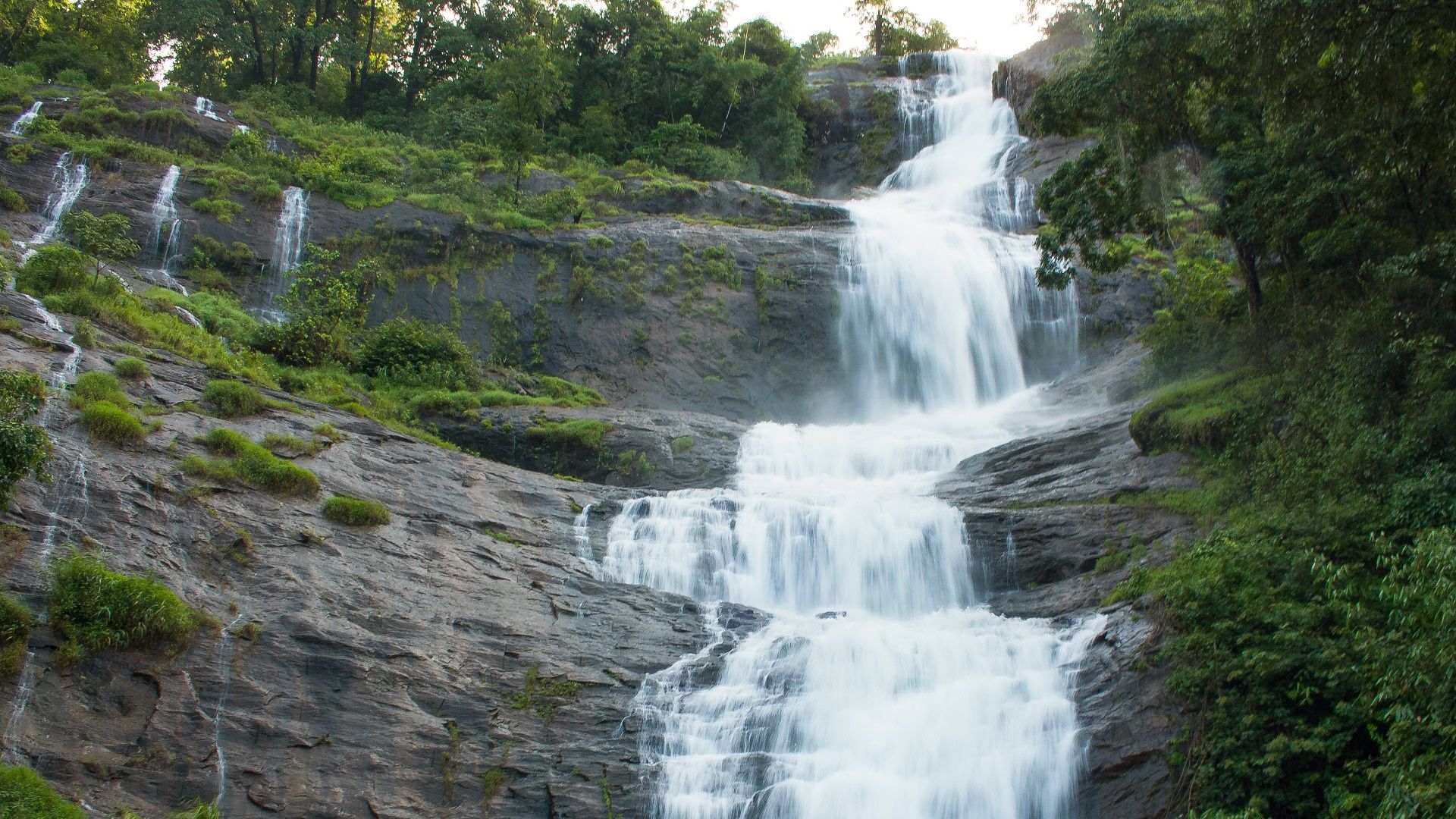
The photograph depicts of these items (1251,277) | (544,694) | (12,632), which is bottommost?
(544,694)

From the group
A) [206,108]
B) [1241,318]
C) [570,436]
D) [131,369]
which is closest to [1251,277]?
[1241,318]

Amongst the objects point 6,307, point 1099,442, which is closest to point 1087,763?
point 1099,442

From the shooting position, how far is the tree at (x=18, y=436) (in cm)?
1062

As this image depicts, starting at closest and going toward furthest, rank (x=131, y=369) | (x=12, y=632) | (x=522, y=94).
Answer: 1. (x=12, y=632)
2. (x=131, y=369)
3. (x=522, y=94)

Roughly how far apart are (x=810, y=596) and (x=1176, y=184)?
1002cm

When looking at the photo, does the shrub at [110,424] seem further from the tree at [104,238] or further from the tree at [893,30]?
the tree at [893,30]

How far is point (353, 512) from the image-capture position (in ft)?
46.5

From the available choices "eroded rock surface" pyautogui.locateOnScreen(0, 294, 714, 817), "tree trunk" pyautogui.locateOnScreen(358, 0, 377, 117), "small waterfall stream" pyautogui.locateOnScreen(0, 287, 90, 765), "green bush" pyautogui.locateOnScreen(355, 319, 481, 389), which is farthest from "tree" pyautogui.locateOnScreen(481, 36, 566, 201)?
"small waterfall stream" pyautogui.locateOnScreen(0, 287, 90, 765)

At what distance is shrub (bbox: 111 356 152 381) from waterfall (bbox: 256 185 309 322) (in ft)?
25.8

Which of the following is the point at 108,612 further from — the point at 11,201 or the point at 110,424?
the point at 11,201

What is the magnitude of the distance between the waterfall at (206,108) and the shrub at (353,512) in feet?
69.5

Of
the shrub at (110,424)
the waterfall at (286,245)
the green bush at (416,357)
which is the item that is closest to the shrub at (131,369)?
the shrub at (110,424)

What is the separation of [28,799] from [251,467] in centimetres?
575

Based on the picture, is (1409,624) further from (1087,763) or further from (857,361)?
(857,361)
